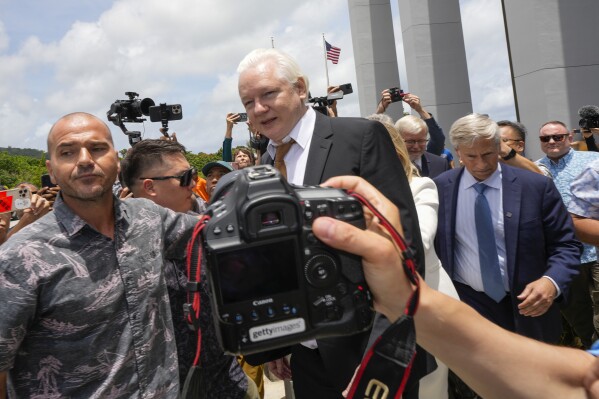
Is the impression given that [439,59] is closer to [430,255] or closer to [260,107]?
[430,255]

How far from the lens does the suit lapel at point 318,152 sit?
199cm

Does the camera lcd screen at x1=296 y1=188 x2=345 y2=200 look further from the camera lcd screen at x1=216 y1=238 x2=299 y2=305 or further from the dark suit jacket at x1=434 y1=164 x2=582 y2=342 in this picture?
the dark suit jacket at x1=434 y1=164 x2=582 y2=342

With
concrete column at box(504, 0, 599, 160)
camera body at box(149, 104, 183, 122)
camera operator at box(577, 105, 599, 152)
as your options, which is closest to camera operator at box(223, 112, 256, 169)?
camera body at box(149, 104, 183, 122)

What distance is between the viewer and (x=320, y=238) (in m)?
1.00

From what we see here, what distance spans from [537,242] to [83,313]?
8.00 ft

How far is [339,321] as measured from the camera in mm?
1076

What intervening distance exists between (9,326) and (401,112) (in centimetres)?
1504

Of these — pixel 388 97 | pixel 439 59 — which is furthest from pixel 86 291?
pixel 439 59

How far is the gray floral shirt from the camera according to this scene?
1639 mm

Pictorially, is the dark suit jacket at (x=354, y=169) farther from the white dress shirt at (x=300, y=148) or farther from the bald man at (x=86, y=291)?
the bald man at (x=86, y=291)

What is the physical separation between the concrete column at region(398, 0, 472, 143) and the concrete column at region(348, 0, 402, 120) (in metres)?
4.27

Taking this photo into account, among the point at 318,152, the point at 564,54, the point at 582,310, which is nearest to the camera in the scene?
the point at 318,152

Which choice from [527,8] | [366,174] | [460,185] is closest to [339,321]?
[366,174]

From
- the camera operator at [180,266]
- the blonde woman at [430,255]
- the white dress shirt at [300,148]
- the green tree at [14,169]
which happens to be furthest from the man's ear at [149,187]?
the green tree at [14,169]
